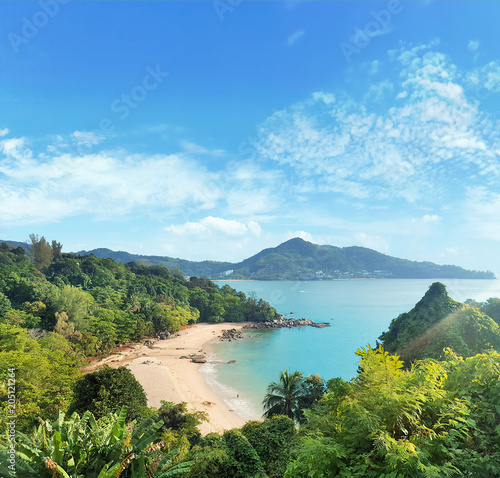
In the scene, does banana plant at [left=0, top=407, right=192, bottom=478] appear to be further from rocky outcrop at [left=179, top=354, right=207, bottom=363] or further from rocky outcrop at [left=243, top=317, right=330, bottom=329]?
rocky outcrop at [left=243, top=317, right=330, bottom=329]

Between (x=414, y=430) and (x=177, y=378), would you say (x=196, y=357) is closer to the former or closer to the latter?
(x=177, y=378)

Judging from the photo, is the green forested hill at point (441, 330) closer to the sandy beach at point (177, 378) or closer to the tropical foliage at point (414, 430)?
the sandy beach at point (177, 378)

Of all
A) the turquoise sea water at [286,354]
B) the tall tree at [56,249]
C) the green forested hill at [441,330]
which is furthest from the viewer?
the tall tree at [56,249]

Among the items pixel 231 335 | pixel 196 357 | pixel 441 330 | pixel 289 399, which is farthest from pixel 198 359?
pixel 441 330

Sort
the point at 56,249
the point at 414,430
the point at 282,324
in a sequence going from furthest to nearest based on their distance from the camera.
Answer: the point at 56,249 → the point at 282,324 → the point at 414,430

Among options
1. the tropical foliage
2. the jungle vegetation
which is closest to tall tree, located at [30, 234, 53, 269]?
the jungle vegetation

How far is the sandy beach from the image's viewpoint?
23203 mm

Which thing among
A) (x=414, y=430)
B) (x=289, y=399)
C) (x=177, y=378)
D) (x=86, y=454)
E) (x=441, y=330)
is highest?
(x=414, y=430)

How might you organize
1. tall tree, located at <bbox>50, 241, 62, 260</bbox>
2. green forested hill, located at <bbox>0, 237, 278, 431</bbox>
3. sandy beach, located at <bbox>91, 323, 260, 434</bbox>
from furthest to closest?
1. tall tree, located at <bbox>50, 241, 62, 260</bbox>
2. sandy beach, located at <bbox>91, 323, 260, 434</bbox>
3. green forested hill, located at <bbox>0, 237, 278, 431</bbox>

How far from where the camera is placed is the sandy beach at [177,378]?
76.1 ft

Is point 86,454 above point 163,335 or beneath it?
above

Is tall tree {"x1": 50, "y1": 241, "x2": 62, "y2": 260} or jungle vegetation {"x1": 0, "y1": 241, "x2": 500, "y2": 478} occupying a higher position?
tall tree {"x1": 50, "y1": 241, "x2": 62, "y2": 260}

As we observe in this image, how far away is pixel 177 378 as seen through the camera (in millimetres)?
30031

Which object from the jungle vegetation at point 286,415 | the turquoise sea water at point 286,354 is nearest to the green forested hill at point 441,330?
the jungle vegetation at point 286,415
